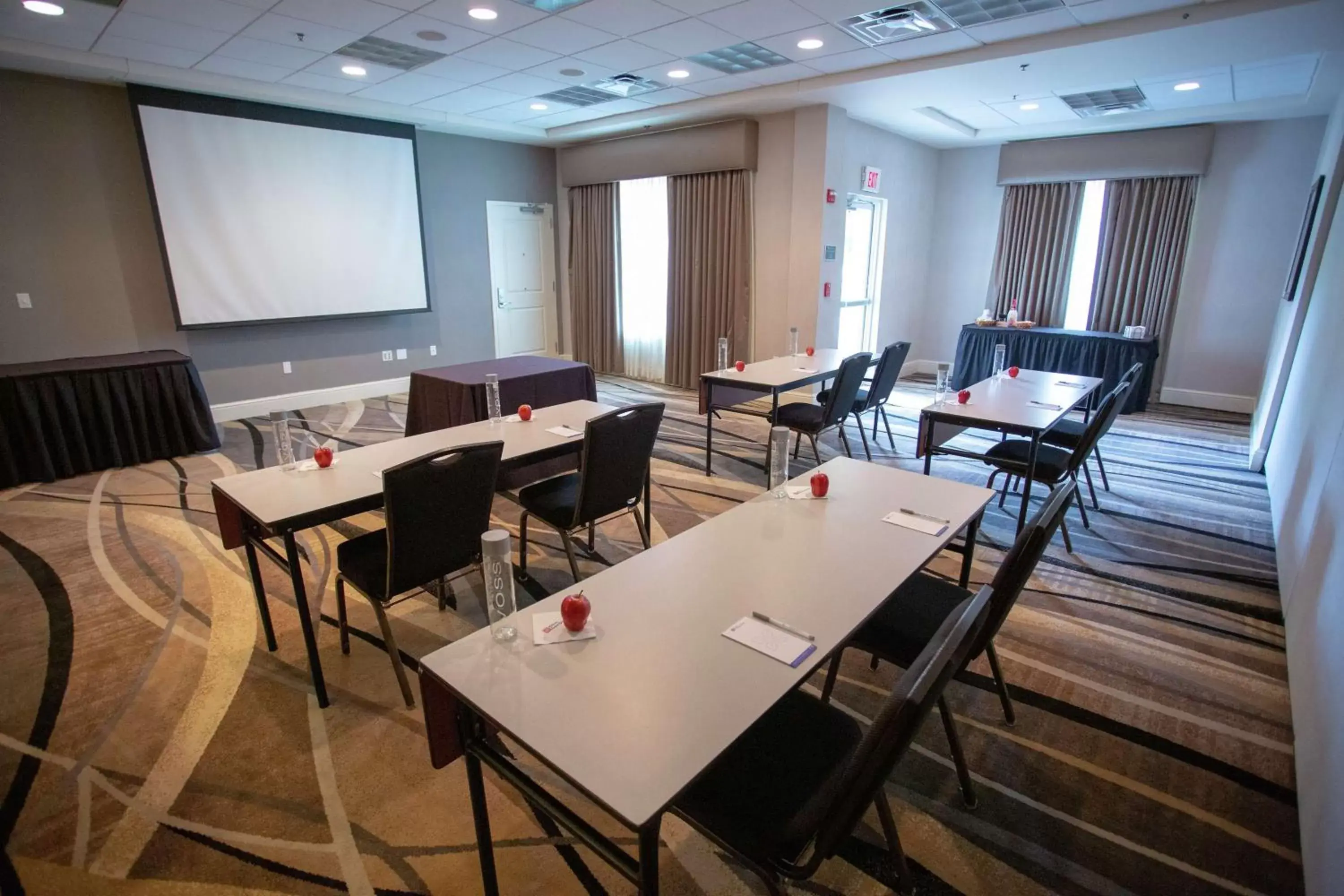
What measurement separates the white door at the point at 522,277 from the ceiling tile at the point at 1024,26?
4.84 m

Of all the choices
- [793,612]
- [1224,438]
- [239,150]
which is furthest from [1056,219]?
[239,150]

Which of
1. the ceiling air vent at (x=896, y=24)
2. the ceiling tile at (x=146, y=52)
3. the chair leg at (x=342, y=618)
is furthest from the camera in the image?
the ceiling tile at (x=146, y=52)

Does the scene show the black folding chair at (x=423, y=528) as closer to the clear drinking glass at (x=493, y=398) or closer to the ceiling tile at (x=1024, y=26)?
→ the clear drinking glass at (x=493, y=398)

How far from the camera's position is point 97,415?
4238mm

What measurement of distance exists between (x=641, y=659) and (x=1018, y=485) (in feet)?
12.1

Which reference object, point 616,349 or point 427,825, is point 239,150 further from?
point 427,825

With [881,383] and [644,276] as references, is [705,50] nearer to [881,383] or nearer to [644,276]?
[881,383]

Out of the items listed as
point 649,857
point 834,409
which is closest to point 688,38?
point 834,409

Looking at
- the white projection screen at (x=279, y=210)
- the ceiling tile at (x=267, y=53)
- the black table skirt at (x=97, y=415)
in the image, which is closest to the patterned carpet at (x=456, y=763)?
the black table skirt at (x=97, y=415)

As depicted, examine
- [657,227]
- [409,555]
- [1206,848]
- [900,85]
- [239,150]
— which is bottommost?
[1206,848]

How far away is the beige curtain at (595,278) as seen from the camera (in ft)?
23.9

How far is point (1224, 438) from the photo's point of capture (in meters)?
5.27

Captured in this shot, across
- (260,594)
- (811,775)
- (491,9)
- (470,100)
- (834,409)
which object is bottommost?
(260,594)

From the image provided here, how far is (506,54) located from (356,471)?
326cm
